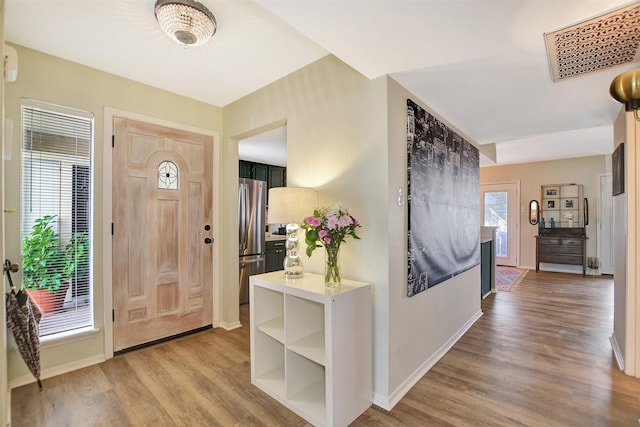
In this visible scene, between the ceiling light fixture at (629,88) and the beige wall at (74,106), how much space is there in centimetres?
328

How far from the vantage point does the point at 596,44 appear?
5.34 feet

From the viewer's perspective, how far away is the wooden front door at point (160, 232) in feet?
8.52

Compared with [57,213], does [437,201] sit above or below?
above

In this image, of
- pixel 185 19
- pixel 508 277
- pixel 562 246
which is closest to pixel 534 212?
pixel 562 246

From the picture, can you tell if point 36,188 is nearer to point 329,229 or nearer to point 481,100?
point 329,229

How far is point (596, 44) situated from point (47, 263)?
153 inches

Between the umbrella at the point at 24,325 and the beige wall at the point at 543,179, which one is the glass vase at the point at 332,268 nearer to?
the umbrella at the point at 24,325

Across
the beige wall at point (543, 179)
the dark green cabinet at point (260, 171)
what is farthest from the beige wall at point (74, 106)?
the beige wall at point (543, 179)

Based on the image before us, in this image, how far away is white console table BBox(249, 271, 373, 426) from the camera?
1666 mm

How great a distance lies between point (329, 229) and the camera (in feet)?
6.19

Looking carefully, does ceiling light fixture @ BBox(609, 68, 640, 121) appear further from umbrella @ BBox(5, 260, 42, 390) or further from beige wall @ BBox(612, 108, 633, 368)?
umbrella @ BBox(5, 260, 42, 390)

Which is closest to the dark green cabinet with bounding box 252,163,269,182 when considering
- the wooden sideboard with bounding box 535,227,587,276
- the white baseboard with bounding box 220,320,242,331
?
the white baseboard with bounding box 220,320,242,331

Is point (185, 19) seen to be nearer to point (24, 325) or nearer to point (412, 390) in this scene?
point (24, 325)

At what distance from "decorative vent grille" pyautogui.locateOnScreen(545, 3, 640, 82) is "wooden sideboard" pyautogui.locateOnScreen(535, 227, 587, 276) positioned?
552cm
